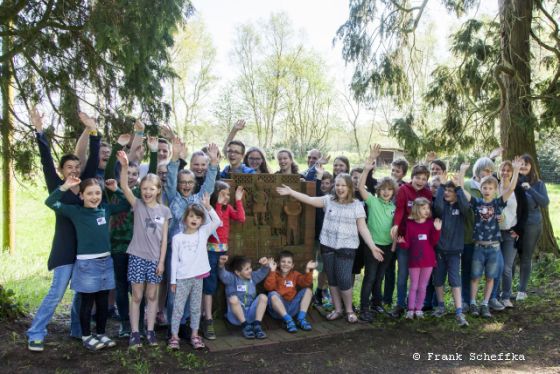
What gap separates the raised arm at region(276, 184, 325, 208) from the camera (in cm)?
479

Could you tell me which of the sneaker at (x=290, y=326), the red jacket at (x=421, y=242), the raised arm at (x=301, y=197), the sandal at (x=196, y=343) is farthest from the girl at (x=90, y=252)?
the red jacket at (x=421, y=242)

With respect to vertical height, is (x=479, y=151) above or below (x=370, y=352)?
above

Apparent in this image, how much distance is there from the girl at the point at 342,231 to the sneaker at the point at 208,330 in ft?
4.39

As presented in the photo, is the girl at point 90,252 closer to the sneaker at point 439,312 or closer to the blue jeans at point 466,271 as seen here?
the sneaker at point 439,312

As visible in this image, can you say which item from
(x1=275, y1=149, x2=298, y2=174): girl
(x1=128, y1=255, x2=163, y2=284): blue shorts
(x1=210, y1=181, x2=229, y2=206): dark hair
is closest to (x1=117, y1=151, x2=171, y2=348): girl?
(x1=128, y1=255, x2=163, y2=284): blue shorts

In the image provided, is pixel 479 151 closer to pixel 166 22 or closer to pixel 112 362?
pixel 166 22

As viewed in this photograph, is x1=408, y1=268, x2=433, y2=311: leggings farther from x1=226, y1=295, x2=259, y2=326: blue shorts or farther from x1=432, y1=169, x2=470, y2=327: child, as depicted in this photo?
x1=226, y1=295, x2=259, y2=326: blue shorts

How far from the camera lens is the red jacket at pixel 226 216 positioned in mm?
4418

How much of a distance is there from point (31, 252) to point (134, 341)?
6.89 meters

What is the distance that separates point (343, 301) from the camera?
16.8 feet

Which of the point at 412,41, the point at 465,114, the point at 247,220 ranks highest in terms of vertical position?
the point at 412,41

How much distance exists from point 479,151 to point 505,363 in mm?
4891

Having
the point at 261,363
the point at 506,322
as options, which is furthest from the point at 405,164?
the point at 261,363

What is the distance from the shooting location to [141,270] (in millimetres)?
3924
